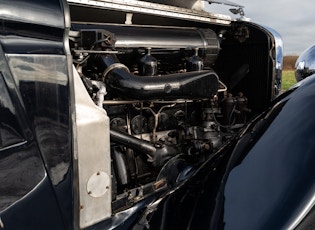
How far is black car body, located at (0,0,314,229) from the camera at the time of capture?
140cm

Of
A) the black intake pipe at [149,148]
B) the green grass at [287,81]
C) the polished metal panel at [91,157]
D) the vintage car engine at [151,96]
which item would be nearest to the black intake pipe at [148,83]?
the vintage car engine at [151,96]

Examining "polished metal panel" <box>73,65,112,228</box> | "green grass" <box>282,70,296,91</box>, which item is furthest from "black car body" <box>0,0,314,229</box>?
"green grass" <box>282,70,296,91</box>

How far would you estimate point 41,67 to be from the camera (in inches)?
56.8

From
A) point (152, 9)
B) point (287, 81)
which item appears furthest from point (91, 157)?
point (287, 81)

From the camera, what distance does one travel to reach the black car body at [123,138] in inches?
55.0

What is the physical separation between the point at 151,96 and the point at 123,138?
0.30m

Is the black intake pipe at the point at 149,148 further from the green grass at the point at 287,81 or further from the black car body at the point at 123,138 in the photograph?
the green grass at the point at 287,81

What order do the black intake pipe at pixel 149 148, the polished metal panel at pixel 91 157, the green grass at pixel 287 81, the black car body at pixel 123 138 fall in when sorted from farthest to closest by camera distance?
the green grass at pixel 287 81
the black intake pipe at pixel 149 148
the polished metal panel at pixel 91 157
the black car body at pixel 123 138

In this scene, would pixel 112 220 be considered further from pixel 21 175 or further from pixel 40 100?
pixel 40 100

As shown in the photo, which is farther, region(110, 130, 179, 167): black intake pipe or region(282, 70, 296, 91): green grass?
region(282, 70, 296, 91): green grass

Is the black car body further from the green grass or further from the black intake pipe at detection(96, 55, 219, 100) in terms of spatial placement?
the green grass

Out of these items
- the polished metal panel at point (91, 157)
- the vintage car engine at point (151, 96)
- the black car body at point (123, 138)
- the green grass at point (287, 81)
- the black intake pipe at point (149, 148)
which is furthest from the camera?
the green grass at point (287, 81)

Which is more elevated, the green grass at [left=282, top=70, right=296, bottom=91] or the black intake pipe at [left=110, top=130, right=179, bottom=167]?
the black intake pipe at [left=110, top=130, right=179, bottom=167]

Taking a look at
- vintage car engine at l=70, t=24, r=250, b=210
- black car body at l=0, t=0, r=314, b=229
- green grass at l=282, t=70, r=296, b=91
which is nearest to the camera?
black car body at l=0, t=0, r=314, b=229
